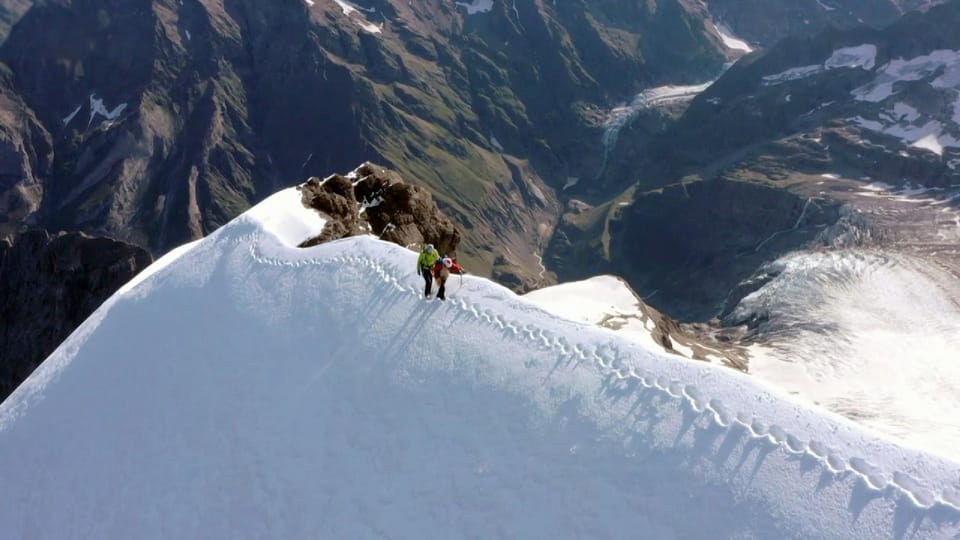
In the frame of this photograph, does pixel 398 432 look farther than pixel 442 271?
No

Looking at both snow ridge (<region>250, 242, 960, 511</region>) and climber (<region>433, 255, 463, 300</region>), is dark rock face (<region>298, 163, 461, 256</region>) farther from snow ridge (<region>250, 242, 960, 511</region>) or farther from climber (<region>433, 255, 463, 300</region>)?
climber (<region>433, 255, 463, 300</region>)

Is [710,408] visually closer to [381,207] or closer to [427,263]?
[427,263]

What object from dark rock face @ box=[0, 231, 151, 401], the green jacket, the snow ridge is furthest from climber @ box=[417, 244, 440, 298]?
dark rock face @ box=[0, 231, 151, 401]

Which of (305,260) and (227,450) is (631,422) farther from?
(305,260)

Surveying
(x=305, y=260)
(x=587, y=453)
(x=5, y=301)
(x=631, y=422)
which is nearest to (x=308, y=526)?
(x=587, y=453)

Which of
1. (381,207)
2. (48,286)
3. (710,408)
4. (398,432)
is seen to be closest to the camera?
(710,408)

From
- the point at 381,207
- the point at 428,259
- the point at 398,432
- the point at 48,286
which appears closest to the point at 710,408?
the point at 398,432

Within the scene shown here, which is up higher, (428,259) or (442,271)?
(428,259)
